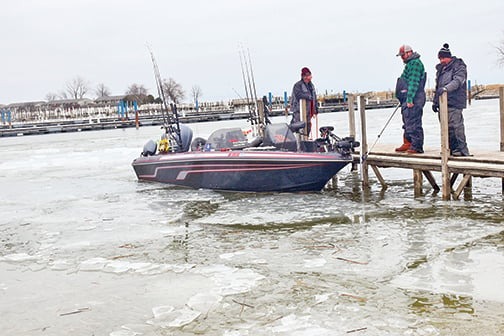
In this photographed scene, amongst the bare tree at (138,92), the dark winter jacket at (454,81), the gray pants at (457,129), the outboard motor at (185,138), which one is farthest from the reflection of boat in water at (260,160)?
the bare tree at (138,92)

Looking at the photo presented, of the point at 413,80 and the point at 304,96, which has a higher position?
the point at 413,80

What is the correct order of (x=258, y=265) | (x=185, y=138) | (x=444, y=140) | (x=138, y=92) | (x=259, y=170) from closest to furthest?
(x=258, y=265) < (x=444, y=140) < (x=259, y=170) < (x=185, y=138) < (x=138, y=92)

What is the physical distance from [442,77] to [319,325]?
5.49m

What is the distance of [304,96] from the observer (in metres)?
10.1

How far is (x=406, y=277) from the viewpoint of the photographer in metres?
4.80

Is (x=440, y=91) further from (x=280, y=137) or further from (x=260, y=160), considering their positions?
(x=260, y=160)

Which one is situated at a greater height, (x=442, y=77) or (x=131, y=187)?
(x=442, y=77)

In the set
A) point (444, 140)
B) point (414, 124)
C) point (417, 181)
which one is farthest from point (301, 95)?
point (444, 140)

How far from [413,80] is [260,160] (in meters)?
2.67

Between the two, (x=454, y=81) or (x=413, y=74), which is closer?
(x=454, y=81)

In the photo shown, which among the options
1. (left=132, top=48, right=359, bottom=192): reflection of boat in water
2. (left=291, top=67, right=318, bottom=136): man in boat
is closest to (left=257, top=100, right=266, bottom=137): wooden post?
(left=132, top=48, right=359, bottom=192): reflection of boat in water

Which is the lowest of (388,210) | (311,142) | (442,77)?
(388,210)

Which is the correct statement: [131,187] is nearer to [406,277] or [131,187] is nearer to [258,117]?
[258,117]

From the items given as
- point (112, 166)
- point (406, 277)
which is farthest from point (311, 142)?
point (112, 166)
